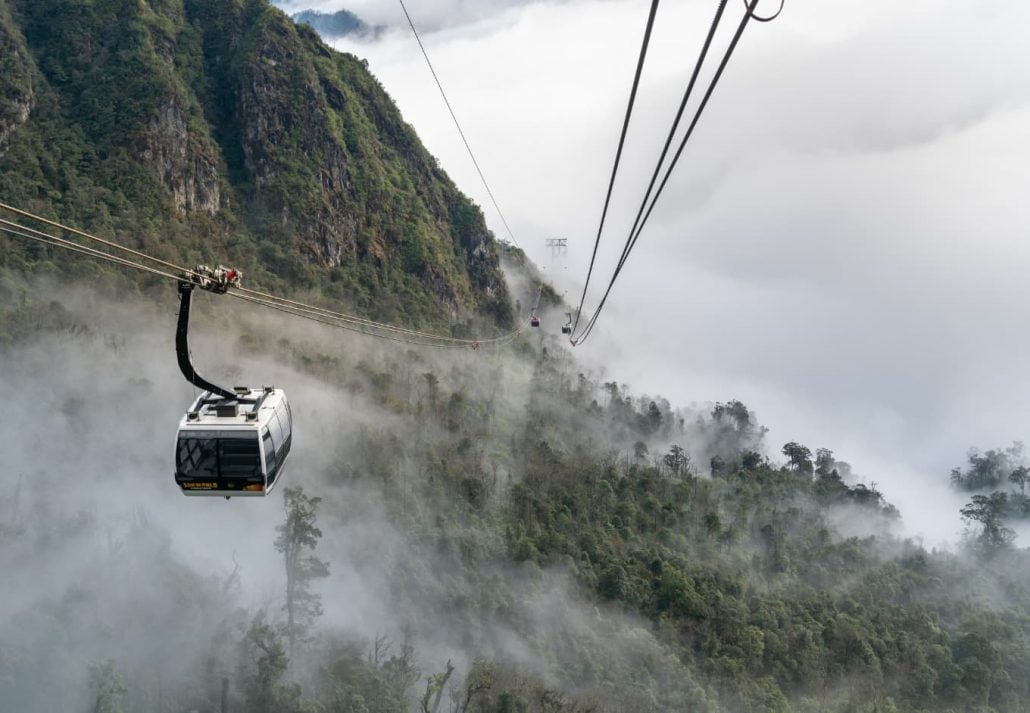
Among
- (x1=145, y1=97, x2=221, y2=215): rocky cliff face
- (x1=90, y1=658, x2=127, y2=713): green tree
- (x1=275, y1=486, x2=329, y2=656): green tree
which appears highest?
(x1=145, y1=97, x2=221, y2=215): rocky cliff face

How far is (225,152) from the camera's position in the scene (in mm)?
123875

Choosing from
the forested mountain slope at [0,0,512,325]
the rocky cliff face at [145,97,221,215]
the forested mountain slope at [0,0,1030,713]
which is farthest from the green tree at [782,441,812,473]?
the rocky cliff face at [145,97,221,215]

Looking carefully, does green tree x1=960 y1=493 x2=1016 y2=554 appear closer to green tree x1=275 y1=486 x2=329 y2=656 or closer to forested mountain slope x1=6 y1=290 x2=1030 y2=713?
forested mountain slope x1=6 y1=290 x2=1030 y2=713

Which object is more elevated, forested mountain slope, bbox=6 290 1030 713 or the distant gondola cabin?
the distant gondola cabin

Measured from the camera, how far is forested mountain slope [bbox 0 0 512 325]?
10106 centimetres

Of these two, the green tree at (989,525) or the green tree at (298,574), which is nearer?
the green tree at (298,574)

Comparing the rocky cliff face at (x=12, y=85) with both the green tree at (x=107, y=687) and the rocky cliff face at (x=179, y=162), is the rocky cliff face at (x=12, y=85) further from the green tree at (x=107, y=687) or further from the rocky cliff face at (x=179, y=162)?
the green tree at (x=107, y=687)

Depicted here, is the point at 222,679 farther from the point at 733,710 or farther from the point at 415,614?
the point at 733,710

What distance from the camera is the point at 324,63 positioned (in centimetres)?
14212

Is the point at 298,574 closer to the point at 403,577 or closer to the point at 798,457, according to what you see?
the point at 403,577

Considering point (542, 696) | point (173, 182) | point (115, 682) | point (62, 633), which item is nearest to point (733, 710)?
point (542, 696)

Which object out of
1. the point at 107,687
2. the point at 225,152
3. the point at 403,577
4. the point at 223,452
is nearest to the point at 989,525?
the point at 403,577

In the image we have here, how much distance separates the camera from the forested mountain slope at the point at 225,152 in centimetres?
10106

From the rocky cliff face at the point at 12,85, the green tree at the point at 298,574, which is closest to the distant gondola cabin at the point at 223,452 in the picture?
the green tree at the point at 298,574
